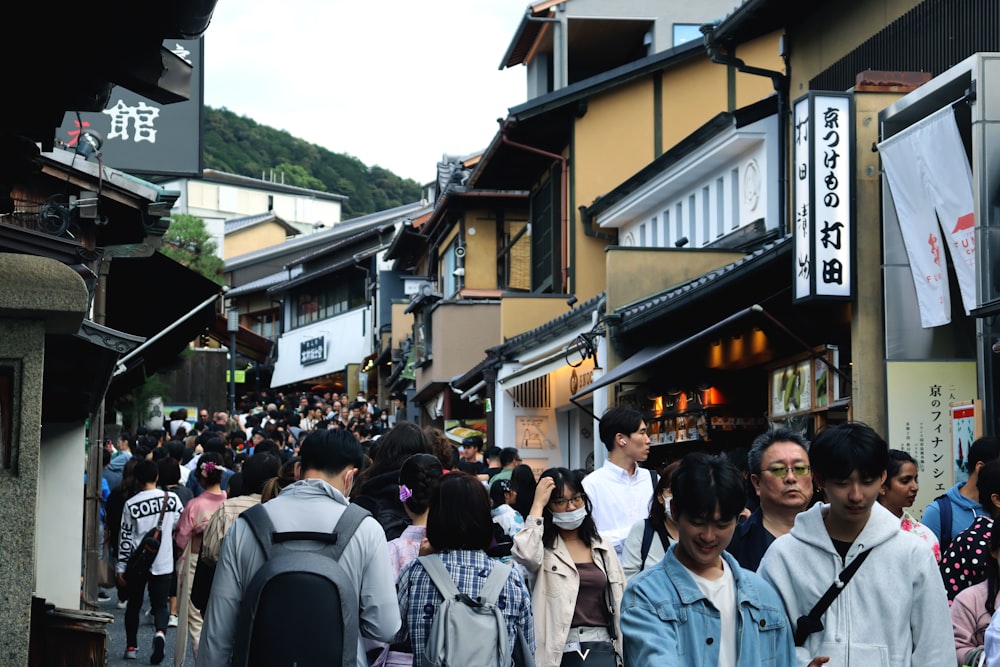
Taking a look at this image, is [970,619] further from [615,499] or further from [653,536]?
[615,499]

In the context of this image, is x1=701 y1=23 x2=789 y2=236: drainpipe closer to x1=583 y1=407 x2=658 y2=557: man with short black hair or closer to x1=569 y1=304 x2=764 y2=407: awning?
x1=569 y1=304 x2=764 y2=407: awning

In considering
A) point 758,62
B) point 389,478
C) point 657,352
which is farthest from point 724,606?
point 758,62

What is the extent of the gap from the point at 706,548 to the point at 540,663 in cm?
268

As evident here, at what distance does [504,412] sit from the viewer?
86.1 ft

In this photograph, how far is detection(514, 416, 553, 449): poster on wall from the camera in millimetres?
26219

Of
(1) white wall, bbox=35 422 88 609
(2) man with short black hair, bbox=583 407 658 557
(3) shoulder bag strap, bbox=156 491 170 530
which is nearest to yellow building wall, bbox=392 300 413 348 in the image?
(3) shoulder bag strap, bbox=156 491 170 530

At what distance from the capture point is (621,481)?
8.70 meters

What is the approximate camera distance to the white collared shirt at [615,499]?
859 centimetres

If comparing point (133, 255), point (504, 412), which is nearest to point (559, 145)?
point (504, 412)

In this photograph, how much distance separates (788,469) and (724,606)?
66.2 inches

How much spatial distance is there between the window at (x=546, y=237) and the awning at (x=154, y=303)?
833 cm

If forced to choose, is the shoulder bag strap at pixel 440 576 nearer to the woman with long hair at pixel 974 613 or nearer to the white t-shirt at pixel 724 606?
the white t-shirt at pixel 724 606

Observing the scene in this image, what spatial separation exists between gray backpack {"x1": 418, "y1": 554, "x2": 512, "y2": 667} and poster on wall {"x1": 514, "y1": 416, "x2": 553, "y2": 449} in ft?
65.7

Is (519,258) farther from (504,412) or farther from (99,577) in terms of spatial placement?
(99,577)
